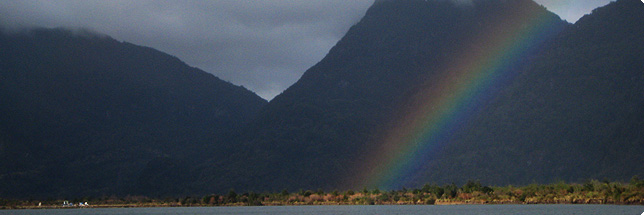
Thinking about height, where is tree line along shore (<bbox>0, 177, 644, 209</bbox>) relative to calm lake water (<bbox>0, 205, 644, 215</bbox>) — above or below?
above

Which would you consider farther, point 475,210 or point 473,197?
point 473,197

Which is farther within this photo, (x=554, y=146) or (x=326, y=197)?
(x=554, y=146)

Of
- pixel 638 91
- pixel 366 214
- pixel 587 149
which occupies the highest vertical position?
pixel 638 91

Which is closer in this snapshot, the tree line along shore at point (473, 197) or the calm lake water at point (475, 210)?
the calm lake water at point (475, 210)

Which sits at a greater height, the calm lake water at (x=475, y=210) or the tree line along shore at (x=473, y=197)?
the tree line along shore at (x=473, y=197)

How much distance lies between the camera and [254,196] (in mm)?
153625

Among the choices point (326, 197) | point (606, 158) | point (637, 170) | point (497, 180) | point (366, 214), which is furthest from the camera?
point (497, 180)

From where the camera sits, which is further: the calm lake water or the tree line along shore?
the tree line along shore

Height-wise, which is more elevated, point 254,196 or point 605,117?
point 605,117

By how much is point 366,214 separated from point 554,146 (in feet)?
409

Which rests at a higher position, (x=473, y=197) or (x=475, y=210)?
(x=473, y=197)

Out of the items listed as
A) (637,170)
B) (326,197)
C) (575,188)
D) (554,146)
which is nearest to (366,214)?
(575,188)

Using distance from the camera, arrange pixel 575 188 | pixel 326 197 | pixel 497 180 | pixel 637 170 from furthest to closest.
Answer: pixel 497 180
pixel 637 170
pixel 326 197
pixel 575 188

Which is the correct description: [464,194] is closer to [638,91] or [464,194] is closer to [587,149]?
[587,149]
